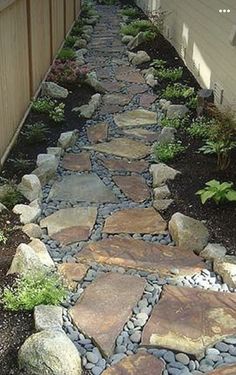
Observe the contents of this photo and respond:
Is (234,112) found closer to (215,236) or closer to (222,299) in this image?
(215,236)

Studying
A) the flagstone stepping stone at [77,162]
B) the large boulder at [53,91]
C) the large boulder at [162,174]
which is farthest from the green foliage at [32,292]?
the large boulder at [53,91]

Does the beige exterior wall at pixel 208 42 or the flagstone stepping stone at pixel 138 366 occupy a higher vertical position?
the beige exterior wall at pixel 208 42

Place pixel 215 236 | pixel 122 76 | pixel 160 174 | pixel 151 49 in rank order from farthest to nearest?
pixel 151 49 → pixel 122 76 → pixel 160 174 → pixel 215 236

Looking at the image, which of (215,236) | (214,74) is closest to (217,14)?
(214,74)

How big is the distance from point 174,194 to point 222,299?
57.1 inches

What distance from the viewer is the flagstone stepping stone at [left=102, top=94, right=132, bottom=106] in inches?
279

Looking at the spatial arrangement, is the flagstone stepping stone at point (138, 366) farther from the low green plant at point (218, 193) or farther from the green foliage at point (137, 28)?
the green foliage at point (137, 28)

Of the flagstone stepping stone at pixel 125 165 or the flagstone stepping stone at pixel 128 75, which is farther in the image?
the flagstone stepping stone at pixel 128 75

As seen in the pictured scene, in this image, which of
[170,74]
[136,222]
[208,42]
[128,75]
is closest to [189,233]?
[136,222]

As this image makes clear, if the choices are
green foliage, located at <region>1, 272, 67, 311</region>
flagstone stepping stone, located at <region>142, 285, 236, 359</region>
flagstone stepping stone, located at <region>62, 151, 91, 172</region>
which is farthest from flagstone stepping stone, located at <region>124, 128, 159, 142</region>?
green foliage, located at <region>1, 272, 67, 311</region>

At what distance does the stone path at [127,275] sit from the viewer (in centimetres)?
269

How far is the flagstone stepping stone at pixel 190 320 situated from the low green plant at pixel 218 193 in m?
0.96

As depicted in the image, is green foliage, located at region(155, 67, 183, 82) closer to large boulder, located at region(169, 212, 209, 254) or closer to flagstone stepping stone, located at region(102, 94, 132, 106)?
flagstone stepping stone, located at region(102, 94, 132, 106)

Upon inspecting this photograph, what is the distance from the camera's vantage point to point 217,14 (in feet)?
21.4
